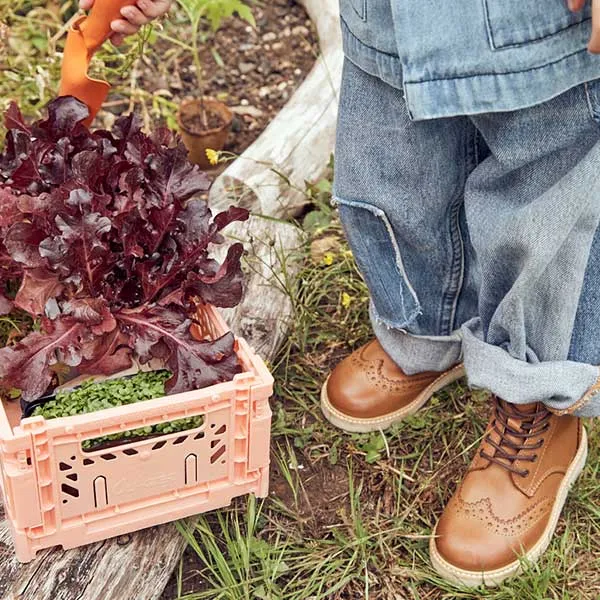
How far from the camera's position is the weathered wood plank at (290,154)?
258 cm

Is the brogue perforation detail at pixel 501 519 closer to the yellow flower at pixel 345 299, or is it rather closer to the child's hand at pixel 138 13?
the yellow flower at pixel 345 299

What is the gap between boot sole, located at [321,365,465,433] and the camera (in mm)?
2203

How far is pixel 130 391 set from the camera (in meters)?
1.76

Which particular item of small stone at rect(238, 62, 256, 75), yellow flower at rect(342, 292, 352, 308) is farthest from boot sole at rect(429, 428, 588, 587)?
small stone at rect(238, 62, 256, 75)

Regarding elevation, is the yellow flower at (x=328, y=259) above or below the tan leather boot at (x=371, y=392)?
above

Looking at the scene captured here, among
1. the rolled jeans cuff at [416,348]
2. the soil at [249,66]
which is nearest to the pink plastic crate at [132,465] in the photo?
the rolled jeans cuff at [416,348]

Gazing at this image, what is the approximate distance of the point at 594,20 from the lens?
1.28 m

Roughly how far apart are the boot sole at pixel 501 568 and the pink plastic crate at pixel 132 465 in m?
0.40

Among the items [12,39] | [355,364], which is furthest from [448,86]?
[12,39]

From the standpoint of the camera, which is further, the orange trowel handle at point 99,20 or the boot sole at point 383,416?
the boot sole at point 383,416

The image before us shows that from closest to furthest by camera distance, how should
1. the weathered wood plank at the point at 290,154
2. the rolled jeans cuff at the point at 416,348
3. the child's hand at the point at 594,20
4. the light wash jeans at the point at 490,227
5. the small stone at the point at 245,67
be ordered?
the child's hand at the point at 594,20
the light wash jeans at the point at 490,227
the rolled jeans cuff at the point at 416,348
the weathered wood plank at the point at 290,154
the small stone at the point at 245,67

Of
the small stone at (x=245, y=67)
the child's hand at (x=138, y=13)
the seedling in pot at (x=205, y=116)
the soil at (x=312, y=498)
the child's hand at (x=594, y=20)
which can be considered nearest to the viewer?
the child's hand at (x=594, y=20)

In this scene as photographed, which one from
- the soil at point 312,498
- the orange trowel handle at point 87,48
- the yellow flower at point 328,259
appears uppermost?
the orange trowel handle at point 87,48

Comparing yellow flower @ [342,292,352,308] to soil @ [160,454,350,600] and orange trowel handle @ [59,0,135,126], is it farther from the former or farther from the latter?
orange trowel handle @ [59,0,135,126]
